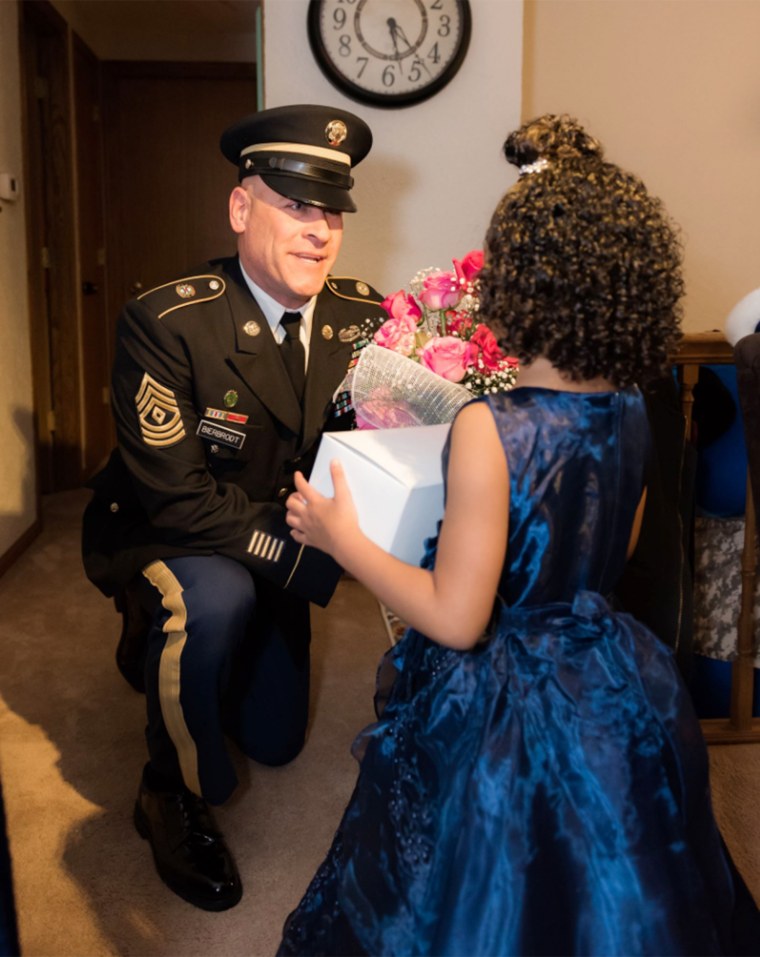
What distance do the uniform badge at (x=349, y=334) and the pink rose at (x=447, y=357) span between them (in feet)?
1.82

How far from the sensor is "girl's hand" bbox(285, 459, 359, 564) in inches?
46.2

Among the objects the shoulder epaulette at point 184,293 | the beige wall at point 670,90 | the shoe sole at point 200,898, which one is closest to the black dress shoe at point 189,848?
the shoe sole at point 200,898

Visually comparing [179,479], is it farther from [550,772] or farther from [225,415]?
[550,772]

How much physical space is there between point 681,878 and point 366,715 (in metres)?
1.26

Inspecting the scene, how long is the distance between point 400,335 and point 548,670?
1.70 ft

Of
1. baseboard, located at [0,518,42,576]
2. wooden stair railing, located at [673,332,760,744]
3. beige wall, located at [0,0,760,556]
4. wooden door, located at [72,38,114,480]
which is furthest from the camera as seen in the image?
wooden door, located at [72,38,114,480]

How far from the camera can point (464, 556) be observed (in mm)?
1046

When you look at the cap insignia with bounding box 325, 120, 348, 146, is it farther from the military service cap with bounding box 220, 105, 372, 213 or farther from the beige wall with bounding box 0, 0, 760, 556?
the beige wall with bounding box 0, 0, 760, 556

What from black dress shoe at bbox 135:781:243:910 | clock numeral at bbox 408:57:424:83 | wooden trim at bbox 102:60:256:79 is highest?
wooden trim at bbox 102:60:256:79

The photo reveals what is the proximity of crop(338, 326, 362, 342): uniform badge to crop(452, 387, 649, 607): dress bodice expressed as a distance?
0.80 metres

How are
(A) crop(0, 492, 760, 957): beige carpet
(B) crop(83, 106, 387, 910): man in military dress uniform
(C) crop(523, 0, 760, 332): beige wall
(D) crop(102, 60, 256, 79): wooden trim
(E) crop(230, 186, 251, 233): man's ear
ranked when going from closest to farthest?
(A) crop(0, 492, 760, 957): beige carpet, (B) crop(83, 106, 387, 910): man in military dress uniform, (E) crop(230, 186, 251, 233): man's ear, (C) crop(523, 0, 760, 332): beige wall, (D) crop(102, 60, 256, 79): wooden trim

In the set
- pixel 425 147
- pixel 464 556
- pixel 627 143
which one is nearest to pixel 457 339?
pixel 464 556

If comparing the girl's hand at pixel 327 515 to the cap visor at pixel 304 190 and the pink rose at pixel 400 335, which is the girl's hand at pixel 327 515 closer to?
the pink rose at pixel 400 335

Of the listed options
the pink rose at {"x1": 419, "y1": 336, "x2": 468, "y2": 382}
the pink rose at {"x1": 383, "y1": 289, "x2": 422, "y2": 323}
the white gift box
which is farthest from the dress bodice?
the pink rose at {"x1": 383, "y1": 289, "x2": 422, "y2": 323}
